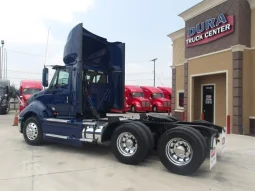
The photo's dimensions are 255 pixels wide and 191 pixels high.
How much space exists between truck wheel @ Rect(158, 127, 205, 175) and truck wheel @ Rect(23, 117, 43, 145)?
4.20m

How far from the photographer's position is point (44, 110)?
8.04 meters

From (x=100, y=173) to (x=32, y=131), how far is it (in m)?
3.66

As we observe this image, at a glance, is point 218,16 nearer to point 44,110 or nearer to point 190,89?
point 190,89

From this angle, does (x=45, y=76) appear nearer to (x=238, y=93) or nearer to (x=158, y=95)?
(x=238, y=93)

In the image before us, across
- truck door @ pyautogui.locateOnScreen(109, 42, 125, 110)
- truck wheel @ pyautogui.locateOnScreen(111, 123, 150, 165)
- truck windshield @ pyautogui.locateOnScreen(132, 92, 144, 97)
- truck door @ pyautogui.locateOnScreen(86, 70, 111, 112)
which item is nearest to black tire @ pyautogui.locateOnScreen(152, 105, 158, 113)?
truck windshield @ pyautogui.locateOnScreen(132, 92, 144, 97)

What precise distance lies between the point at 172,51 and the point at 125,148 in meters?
12.8

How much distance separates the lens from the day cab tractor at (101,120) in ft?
17.8

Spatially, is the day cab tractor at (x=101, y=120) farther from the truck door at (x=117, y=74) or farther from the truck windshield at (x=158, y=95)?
the truck windshield at (x=158, y=95)

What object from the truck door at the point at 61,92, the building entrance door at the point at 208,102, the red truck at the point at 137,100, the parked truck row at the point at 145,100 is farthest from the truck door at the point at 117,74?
the red truck at the point at 137,100

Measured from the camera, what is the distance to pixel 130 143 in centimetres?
605

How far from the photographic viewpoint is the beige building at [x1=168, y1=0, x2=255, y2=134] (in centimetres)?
1124

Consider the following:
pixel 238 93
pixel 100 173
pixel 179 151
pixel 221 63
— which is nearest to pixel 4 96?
pixel 221 63

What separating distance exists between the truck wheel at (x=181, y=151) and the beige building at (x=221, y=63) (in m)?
6.84

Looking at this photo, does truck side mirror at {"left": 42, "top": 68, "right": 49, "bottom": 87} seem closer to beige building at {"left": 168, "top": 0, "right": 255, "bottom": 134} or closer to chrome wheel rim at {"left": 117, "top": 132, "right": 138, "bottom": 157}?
chrome wheel rim at {"left": 117, "top": 132, "right": 138, "bottom": 157}
